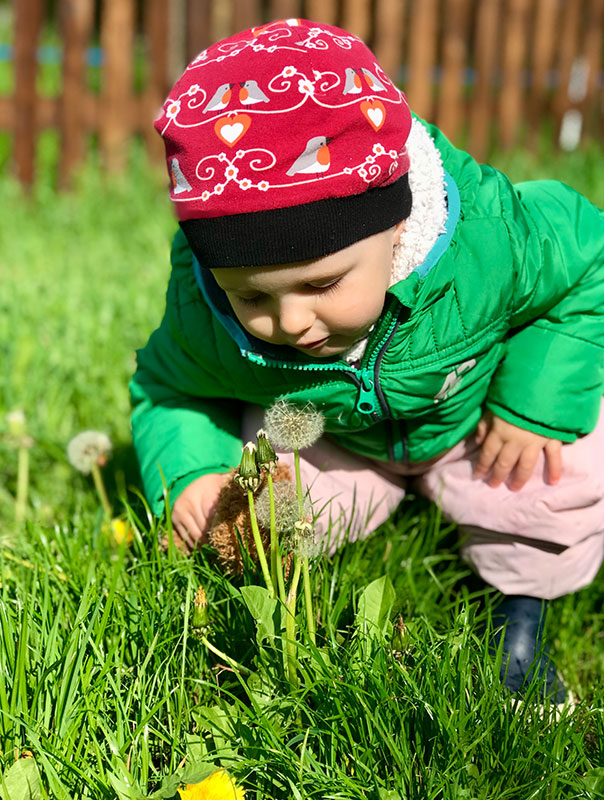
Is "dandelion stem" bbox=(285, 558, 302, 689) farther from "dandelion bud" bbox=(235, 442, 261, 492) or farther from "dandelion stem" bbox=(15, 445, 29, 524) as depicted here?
"dandelion stem" bbox=(15, 445, 29, 524)

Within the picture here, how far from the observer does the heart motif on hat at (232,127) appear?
1.51 meters

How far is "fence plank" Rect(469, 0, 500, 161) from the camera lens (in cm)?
632

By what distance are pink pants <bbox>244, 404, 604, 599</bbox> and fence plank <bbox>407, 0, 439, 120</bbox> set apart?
14.3 feet

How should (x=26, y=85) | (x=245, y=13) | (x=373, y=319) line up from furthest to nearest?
(x=245, y=13) < (x=26, y=85) < (x=373, y=319)

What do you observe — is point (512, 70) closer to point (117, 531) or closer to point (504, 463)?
point (504, 463)

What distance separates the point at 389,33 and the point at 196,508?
4.75 metres

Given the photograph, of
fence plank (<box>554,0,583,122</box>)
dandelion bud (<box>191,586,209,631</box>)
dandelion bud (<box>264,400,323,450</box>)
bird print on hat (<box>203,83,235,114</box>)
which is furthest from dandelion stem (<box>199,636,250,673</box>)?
fence plank (<box>554,0,583,122</box>)

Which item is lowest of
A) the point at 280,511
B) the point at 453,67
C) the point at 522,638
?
the point at 522,638

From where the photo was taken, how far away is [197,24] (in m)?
5.54

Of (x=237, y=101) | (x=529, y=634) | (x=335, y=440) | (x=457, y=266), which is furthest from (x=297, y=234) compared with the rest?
(x=529, y=634)

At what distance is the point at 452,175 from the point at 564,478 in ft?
2.31

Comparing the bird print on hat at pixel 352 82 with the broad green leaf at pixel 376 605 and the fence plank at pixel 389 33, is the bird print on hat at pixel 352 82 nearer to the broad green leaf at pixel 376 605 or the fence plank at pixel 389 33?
the broad green leaf at pixel 376 605

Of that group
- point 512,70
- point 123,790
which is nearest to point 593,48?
point 512,70

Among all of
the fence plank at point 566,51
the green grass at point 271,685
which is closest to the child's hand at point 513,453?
the green grass at point 271,685
